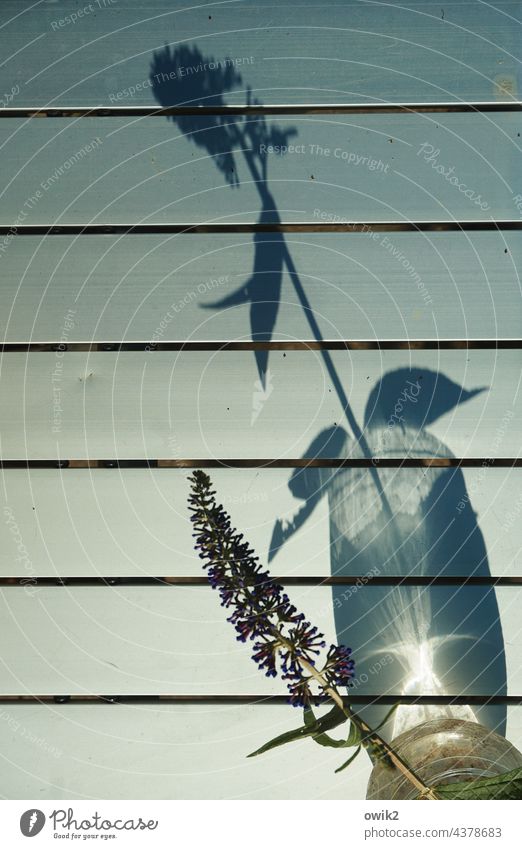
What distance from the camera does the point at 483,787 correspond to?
1.78ft

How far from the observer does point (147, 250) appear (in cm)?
72

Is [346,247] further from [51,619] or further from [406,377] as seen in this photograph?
[51,619]

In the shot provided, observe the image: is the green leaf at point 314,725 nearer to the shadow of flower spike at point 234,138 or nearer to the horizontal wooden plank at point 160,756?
the horizontal wooden plank at point 160,756

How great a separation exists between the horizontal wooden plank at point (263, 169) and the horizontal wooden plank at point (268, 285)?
3 centimetres

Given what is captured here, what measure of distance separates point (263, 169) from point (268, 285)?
0.13 metres

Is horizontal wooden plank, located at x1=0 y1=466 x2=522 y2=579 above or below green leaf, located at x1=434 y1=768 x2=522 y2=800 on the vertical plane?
above

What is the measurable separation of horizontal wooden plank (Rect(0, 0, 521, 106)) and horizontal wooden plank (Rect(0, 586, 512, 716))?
568 millimetres

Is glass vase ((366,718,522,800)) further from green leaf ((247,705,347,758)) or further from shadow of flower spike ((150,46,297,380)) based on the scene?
shadow of flower spike ((150,46,297,380))

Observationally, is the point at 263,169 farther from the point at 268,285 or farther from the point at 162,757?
the point at 162,757

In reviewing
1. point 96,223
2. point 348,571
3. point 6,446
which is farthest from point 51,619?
point 96,223

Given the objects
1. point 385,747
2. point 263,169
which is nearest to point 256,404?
point 263,169

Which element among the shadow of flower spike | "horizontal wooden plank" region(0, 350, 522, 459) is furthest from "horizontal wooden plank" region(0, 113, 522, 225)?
"horizontal wooden plank" region(0, 350, 522, 459)

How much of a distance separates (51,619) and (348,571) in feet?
1.14

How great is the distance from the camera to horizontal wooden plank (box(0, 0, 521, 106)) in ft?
2.32
